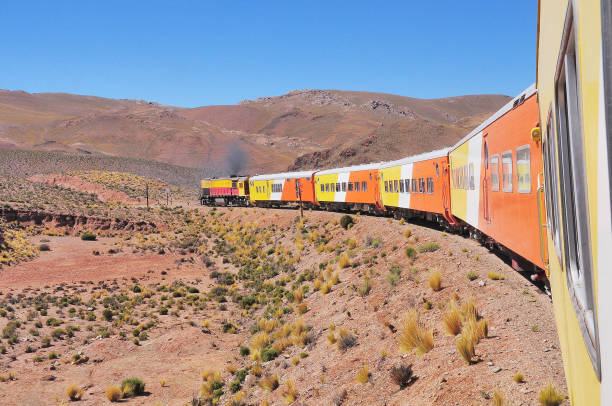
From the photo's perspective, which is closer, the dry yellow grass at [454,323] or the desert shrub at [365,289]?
the dry yellow grass at [454,323]

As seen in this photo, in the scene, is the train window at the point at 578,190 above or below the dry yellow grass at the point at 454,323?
above

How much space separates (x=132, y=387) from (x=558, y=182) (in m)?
20.2

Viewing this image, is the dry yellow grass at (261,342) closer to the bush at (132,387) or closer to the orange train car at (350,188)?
the bush at (132,387)

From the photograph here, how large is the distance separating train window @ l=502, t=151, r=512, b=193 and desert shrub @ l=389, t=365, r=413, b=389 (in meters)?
3.77

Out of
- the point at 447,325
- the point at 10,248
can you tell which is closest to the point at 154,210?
the point at 10,248

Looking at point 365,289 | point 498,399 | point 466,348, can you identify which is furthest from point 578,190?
point 365,289

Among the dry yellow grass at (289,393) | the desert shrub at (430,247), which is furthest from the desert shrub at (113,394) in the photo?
the desert shrub at (430,247)

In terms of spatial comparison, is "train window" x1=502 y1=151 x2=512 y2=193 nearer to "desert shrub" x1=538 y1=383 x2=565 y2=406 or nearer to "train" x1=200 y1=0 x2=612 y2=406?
"train" x1=200 y1=0 x2=612 y2=406

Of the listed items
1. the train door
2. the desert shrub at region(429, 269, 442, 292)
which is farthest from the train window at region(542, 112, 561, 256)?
the desert shrub at region(429, 269, 442, 292)

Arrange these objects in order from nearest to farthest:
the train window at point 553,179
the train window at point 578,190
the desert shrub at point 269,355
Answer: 1. the train window at point 578,190
2. the train window at point 553,179
3. the desert shrub at point 269,355

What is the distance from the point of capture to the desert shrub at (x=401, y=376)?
10.5 metres

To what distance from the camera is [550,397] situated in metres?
6.86

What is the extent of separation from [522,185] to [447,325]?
163 inches

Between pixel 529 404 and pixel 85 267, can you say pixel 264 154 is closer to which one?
pixel 85 267
